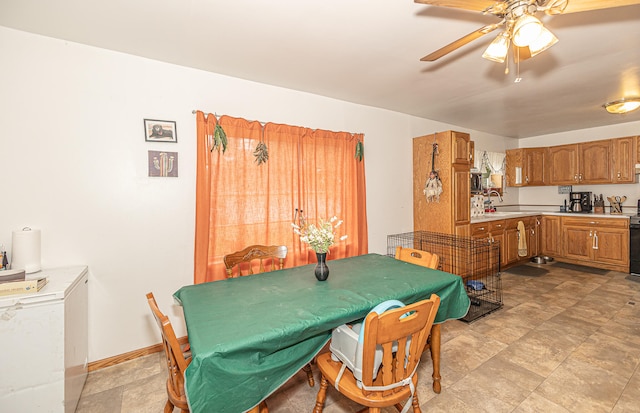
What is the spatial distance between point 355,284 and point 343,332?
418 mm

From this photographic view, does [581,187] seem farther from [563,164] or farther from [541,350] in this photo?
[541,350]

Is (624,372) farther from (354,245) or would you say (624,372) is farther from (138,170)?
(138,170)

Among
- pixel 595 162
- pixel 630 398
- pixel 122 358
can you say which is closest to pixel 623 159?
pixel 595 162

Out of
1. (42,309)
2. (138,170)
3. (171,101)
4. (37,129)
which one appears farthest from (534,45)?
(37,129)

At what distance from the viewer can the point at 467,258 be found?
3.99m

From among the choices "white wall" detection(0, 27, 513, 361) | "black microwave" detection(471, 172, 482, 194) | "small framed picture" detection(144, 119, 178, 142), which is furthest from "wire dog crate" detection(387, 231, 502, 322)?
"small framed picture" detection(144, 119, 178, 142)

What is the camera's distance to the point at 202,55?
7.84 feet

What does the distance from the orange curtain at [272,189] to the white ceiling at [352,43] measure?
586 millimetres

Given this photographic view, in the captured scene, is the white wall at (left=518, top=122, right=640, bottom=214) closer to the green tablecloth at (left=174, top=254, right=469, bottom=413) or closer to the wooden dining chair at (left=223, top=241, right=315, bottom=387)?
the green tablecloth at (left=174, top=254, right=469, bottom=413)

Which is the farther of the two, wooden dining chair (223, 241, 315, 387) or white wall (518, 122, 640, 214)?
white wall (518, 122, 640, 214)

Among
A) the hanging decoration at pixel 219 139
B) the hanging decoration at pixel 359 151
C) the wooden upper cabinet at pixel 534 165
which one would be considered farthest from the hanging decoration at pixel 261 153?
the wooden upper cabinet at pixel 534 165

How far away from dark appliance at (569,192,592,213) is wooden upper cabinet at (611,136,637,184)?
23.4 inches

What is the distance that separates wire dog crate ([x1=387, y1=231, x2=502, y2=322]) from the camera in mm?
3639

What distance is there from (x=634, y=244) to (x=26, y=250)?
7285 millimetres
